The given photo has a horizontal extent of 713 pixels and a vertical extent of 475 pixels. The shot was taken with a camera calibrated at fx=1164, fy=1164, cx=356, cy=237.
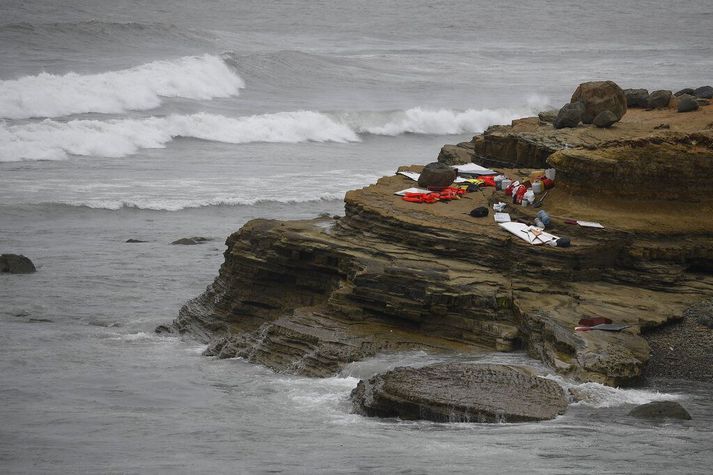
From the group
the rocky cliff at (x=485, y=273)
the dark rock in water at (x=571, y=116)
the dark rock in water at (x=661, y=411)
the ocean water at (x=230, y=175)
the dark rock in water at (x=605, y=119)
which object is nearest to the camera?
the ocean water at (x=230, y=175)

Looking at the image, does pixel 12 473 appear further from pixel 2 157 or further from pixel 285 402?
pixel 2 157

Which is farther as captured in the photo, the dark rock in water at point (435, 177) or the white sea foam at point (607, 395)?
the dark rock in water at point (435, 177)

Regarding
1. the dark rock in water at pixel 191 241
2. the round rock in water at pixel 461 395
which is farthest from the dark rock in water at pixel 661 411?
the dark rock in water at pixel 191 241

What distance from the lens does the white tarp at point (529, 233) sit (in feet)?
48.1

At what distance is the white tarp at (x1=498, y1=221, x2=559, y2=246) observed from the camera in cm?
1466

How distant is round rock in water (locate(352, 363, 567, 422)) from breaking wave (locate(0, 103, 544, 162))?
20922 mm

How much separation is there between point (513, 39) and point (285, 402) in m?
54.4

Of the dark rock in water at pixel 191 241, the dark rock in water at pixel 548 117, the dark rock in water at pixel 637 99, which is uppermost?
the dark rock in water at pixel 637 99

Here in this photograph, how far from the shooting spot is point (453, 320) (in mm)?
14102

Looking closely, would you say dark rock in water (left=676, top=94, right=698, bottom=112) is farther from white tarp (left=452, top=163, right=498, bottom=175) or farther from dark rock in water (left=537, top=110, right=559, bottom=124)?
white tarp (left=452, top=163, right=498, bottom=175)

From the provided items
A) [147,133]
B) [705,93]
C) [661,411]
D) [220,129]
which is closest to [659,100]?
[705,93]

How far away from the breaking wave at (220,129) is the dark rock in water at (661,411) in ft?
74.7

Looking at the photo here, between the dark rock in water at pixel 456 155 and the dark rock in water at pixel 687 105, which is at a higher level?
the dark rock in water at pixel 687 105

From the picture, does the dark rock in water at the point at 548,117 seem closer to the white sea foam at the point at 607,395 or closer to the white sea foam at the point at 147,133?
the white sea foam at the point at 607,395
